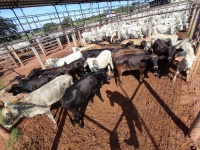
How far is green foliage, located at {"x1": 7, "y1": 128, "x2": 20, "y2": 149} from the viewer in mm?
3897

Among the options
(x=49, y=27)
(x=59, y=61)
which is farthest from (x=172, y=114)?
(x=49, y=27)

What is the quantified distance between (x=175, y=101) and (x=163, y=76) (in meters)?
1.74

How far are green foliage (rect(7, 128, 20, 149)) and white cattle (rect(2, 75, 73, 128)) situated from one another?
0.95 ft

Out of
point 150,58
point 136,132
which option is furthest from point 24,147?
point 150,58

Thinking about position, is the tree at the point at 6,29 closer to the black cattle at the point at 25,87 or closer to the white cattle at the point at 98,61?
the black cattle at the point at 25,87

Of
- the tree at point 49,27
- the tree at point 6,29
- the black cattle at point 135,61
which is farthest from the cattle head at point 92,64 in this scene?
the tree at point 6,29

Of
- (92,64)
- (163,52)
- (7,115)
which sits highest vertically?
(7,115)

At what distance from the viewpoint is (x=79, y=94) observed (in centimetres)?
452

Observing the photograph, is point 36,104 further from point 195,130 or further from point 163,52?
point 163,52

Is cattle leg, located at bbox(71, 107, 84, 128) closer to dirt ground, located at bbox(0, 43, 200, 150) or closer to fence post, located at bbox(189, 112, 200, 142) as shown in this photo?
dirt ground, located at bbox(0, 43, 200, 150)

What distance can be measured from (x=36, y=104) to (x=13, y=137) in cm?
112

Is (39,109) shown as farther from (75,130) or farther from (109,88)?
(109,88)

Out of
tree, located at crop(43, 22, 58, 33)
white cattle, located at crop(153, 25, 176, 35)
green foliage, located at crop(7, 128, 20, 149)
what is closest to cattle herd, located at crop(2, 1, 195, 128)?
green foliage, located at crop(7, 128, 20, 149)

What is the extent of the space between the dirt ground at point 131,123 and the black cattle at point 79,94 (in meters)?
0.45
